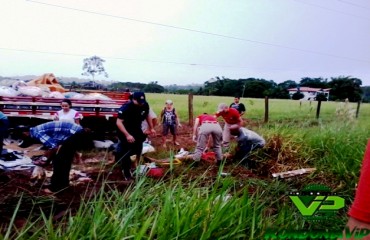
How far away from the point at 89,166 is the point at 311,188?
12.4ft

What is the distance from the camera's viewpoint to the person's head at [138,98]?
142 inches

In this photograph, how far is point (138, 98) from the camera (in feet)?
12.0

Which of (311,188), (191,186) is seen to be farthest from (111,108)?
(311,188)

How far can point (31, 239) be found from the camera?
3.57ft

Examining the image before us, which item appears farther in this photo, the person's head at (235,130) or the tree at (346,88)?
the person's head at (235,130)

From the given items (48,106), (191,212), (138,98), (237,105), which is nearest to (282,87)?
(191,212)

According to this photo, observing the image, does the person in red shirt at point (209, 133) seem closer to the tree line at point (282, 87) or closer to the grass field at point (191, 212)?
the grass field at point (191, 212)

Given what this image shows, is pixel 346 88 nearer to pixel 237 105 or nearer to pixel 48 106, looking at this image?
pixel 237 105

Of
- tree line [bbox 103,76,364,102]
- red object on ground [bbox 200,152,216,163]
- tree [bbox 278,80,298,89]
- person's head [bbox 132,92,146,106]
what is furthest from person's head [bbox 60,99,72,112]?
tree [bbox 278,80,298,89]

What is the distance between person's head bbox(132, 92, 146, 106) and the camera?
3613mm

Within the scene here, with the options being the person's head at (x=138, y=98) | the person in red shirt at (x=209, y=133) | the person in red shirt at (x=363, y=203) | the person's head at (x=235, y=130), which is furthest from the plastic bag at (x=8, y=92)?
the person in red shirt at (x=363, y=203)

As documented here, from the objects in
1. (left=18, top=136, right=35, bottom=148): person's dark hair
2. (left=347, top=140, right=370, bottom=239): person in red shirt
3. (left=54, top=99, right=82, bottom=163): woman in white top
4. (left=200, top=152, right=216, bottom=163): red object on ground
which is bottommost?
(left=18, top=136, right=35, bottom=148): person's dark hair

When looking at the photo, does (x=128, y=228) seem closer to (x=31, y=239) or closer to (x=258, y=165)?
(x=31, y=239)

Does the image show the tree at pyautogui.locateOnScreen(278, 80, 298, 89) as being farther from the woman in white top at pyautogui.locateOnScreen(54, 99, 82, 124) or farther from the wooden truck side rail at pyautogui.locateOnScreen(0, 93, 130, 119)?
the woman in white top at pyautogui.locateOnScreen(54, 99, 82, 124)
